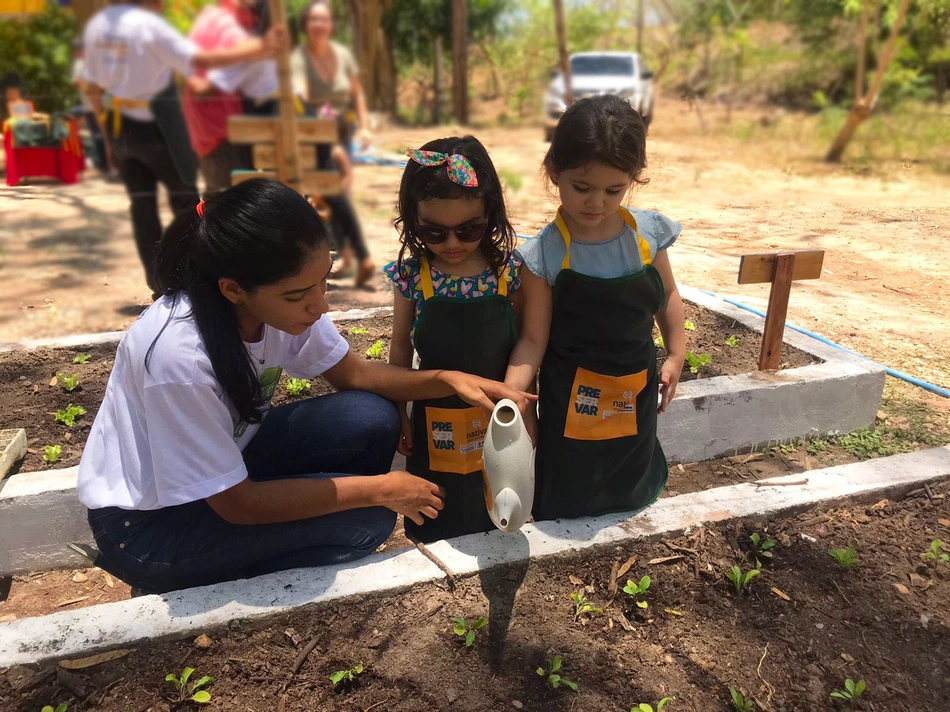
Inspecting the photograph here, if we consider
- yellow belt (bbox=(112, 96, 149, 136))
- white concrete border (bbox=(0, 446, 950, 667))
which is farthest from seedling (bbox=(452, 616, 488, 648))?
yellow belt (bbox=(112, 96, 149, 136))

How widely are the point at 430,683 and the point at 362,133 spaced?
3.63 m

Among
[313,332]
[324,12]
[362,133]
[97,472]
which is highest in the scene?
[324,12]

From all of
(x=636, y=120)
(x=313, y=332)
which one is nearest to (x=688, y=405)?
(x=636, y=120)

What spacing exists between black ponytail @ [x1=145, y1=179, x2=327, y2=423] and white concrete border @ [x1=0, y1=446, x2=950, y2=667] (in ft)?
1.43

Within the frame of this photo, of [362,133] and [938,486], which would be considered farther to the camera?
[362,133]

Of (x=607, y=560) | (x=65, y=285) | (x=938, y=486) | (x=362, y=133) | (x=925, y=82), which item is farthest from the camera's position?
(x=925, y=82)

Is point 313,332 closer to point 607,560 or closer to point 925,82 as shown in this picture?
point 607,560

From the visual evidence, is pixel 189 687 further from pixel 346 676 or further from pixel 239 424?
pixel 239 424

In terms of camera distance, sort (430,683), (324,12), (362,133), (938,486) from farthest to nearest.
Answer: (362,133)
(324,12)
(938,486)
(430,683)

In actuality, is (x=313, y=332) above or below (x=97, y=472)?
above

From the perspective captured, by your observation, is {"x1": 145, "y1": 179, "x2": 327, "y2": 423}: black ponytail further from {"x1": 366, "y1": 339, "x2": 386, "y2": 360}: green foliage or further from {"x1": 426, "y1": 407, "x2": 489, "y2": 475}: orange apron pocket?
{"x1": 366, "y1": 339, "x2": 386, "y2": 360}: green foliage

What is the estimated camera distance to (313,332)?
A: 187cm

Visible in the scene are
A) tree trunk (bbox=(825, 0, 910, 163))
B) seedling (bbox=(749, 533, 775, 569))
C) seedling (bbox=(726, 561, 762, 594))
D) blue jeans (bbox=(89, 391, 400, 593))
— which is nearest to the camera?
blue jeans (bbox=(89, 391, 400, 593))

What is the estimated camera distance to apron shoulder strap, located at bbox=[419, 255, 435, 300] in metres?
1.79
